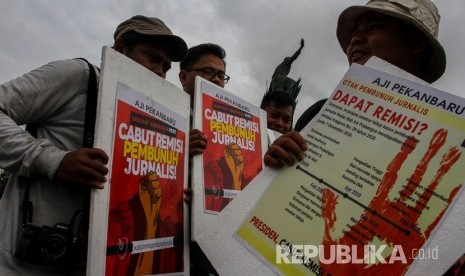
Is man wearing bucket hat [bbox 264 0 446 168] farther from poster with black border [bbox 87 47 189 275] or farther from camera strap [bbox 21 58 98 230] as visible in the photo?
camera strap [bbox 21 58 98 230]

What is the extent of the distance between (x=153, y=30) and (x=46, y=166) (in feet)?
3.24

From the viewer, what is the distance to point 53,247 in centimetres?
137

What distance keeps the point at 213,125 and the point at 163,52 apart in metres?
0.51

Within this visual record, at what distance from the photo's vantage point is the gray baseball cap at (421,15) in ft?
4.79

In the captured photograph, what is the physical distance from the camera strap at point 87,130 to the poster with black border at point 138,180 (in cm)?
15

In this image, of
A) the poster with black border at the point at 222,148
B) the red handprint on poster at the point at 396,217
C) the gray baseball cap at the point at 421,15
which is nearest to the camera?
the red handprint on poster at the point at 396,217

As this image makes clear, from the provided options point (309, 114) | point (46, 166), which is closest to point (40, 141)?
point (46, 166)

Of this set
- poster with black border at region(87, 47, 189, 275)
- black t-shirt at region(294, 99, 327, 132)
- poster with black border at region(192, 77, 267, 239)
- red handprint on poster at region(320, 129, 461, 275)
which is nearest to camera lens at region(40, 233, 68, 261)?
poster with black border at region(87, 47, 189, 275)

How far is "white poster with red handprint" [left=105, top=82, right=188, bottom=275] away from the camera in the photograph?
138 cm

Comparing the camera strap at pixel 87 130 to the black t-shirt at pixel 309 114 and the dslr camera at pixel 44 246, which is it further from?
the black t-shirt at pixel 309 114

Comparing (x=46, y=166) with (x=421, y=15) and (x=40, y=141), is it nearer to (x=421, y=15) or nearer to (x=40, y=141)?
(x=40, y=141)

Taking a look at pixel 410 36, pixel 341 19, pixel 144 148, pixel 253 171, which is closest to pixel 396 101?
pixel 410 36

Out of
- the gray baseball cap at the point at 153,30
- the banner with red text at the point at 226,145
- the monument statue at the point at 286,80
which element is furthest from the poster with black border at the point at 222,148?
the monument statue at the point at 286,80

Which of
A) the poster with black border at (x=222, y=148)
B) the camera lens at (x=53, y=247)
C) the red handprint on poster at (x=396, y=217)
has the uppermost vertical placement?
the poster with black border at (x=222, y=148)
